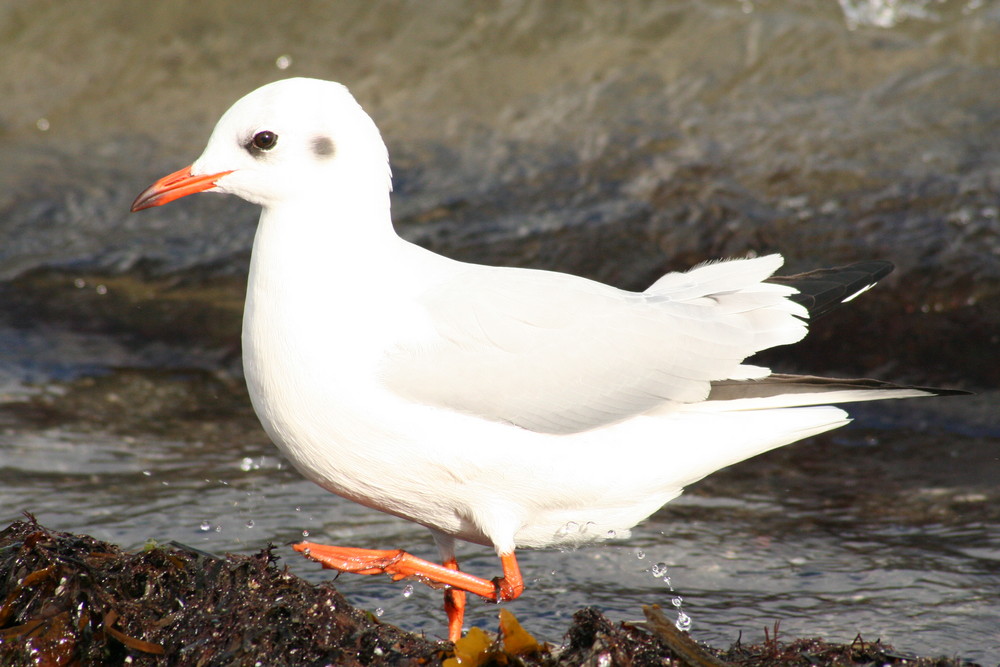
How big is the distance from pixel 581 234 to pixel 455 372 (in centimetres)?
428

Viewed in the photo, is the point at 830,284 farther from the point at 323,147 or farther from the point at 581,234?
the point at 581,234

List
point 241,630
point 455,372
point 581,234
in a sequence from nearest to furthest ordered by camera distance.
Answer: point 241,630 < point 455,372 < point 581,234

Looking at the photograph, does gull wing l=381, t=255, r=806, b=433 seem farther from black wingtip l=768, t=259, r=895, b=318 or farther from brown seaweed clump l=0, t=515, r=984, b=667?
brown seaweed clump l=0, t=515, r=984, b=667

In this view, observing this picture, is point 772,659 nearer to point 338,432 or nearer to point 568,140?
point 338,432

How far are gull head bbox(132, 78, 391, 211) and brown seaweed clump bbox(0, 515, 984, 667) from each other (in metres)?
1.14

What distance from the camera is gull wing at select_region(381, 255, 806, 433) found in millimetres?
3508

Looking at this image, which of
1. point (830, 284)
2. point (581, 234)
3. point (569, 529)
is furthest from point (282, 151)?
point (581, 234)

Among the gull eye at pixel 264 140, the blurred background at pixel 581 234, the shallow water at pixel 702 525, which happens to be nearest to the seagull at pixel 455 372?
the gull eye at pixel 264 140

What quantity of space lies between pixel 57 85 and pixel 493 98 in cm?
401

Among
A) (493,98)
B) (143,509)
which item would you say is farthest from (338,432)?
(493,98)

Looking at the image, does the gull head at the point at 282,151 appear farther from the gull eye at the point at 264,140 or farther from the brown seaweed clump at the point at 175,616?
the brown seaweed clump at the point at 175,616

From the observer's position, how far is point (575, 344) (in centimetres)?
368

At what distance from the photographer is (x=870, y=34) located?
30.2 feet

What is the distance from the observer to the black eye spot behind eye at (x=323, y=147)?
3.58 meters
